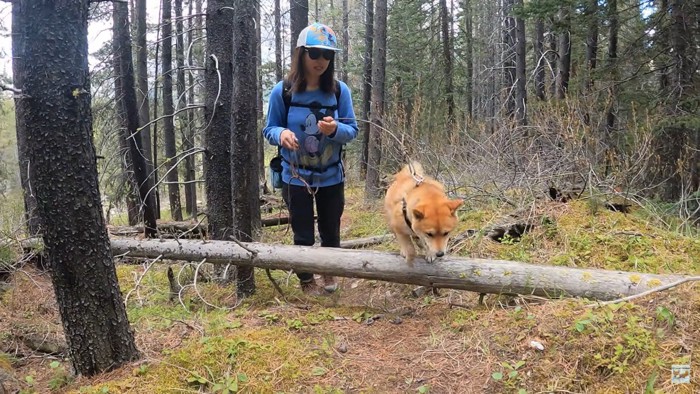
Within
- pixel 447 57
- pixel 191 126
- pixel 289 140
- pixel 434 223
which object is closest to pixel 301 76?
pixel 289 140

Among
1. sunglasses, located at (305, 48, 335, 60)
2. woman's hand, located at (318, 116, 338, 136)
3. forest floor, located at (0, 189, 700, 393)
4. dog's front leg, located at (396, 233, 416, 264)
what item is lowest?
forest floor, located at (0, 189, 700, 393)

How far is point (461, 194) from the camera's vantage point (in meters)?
7.77

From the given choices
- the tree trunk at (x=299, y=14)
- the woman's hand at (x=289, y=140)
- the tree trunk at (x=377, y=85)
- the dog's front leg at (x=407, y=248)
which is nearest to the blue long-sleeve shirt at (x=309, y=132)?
the woman's hand at (x=289, y=140)

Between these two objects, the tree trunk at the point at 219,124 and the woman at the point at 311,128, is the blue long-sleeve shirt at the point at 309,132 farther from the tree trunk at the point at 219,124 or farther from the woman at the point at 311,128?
the tree trunk at the point at 219,124

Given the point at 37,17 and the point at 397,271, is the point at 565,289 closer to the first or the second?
the point at 397,271

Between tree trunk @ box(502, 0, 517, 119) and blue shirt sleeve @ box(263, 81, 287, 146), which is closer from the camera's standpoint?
blue shirt sleeve @ box(263, 81, 287, 146)

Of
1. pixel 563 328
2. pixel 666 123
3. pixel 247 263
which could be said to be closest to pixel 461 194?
pixel 666 123

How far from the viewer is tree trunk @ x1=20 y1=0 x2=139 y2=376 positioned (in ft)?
8.21

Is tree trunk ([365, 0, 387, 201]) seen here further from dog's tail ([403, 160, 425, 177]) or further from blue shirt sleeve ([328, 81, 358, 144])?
blue shirt sleeve ([328, 81, 358, 144])

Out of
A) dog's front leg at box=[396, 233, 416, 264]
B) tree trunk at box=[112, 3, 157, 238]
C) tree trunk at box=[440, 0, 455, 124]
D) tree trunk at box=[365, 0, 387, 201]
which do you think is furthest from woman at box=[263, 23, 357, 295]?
tree trunk at box=[440, 0, 455, 124]

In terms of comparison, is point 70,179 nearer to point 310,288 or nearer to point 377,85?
point 310,288

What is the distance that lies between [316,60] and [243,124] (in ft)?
3.50

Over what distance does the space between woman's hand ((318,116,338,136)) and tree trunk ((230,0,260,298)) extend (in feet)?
3.29

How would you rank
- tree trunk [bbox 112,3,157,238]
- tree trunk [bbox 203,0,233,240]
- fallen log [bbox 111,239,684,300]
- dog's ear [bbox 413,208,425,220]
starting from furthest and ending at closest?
tree trunk [bbox 112,3,157,238], tree trunk [bbox 203,0,233,240], dog's ear [bbox 413,208,425,220], fallen log [bbox 111,239,684,300]
